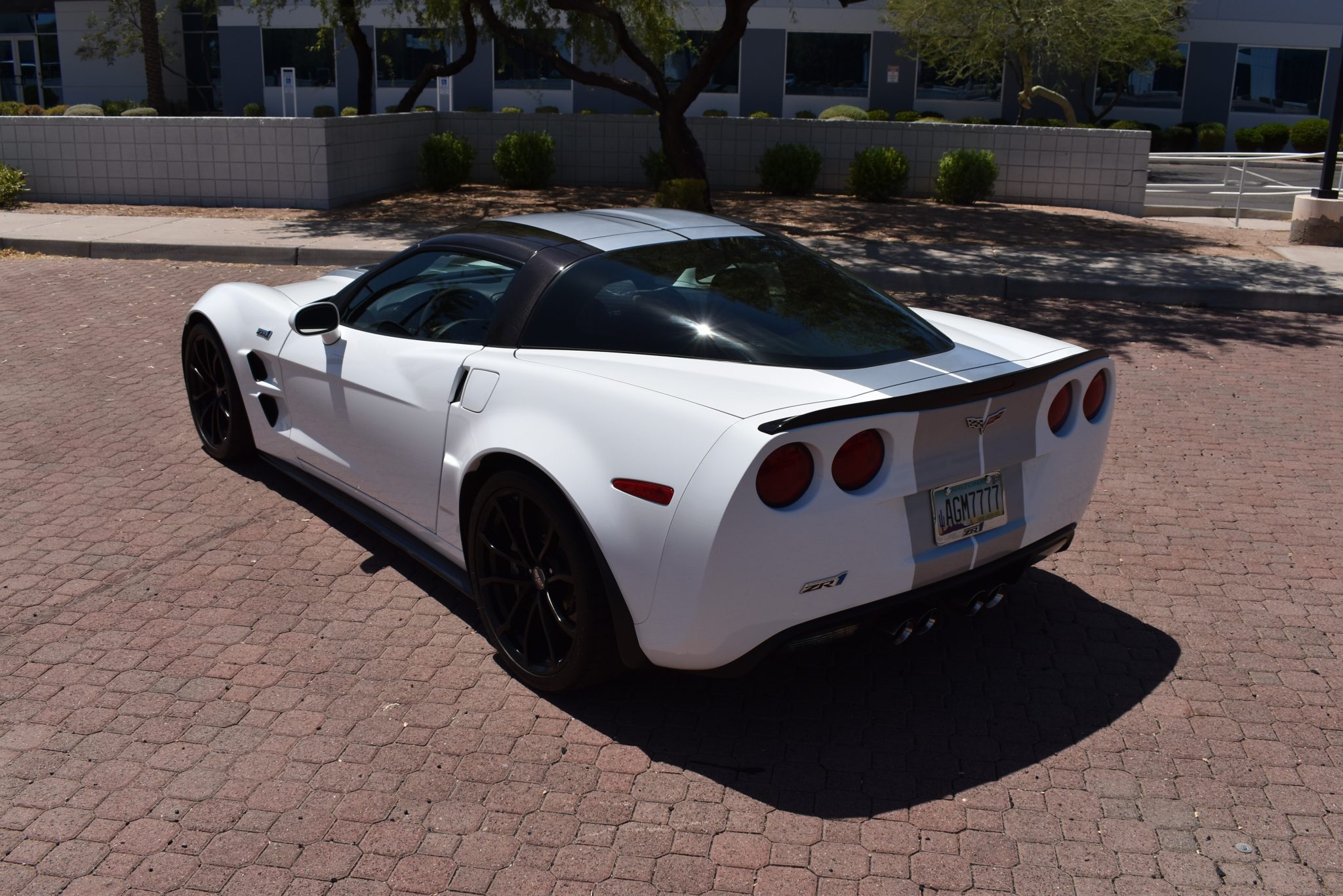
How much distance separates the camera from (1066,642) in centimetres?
446

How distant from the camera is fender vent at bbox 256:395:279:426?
18.1ft

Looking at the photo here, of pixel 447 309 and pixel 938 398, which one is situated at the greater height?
pixel 447 309

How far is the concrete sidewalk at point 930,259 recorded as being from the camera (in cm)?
1172

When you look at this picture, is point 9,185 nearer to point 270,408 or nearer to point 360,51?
point 360,51

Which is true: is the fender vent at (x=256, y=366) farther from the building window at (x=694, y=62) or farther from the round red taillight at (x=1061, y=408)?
the building window at (x=694, y=62)

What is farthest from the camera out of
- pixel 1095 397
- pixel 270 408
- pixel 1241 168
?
pixel 1241 168

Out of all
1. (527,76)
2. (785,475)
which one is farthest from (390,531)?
(527,76)

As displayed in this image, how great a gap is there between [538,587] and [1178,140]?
36492 millimetres

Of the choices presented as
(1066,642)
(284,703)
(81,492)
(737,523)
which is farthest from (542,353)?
(81,492)

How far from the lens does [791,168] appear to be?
60.0 ft

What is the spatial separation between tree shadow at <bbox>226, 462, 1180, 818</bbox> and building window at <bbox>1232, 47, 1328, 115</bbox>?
3779 cm

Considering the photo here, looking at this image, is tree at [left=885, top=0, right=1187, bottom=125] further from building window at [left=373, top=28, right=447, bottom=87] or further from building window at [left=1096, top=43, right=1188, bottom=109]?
building window at [left=373, top=28, right=447, bottom=87]

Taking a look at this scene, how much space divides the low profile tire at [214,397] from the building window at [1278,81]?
37790 millimetres

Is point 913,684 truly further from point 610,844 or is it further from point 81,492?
point 81,492
